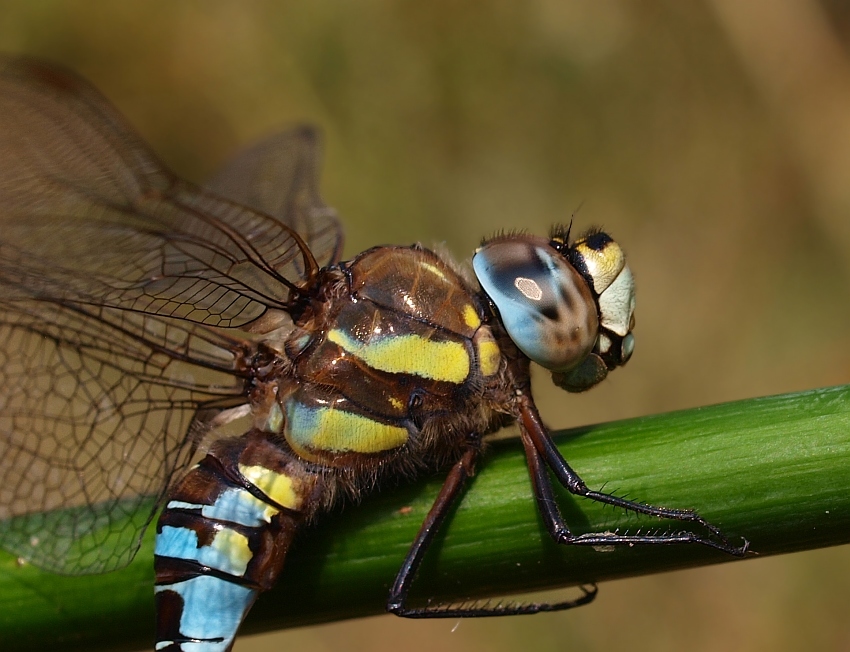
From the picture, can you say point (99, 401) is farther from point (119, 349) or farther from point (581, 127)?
point (581, 127)

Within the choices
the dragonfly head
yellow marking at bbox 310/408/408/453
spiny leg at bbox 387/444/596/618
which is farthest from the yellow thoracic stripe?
the dragonfly head

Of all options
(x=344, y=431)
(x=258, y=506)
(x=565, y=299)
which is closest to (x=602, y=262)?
(x=565, y=299)

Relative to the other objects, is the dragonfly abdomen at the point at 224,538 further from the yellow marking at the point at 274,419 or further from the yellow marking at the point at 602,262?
the yellow marking at the point at 602,262

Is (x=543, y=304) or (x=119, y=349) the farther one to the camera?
(x=119, y=349)

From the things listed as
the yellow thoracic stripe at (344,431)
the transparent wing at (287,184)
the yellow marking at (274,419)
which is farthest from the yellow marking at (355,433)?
the transparent wing at (287,184)

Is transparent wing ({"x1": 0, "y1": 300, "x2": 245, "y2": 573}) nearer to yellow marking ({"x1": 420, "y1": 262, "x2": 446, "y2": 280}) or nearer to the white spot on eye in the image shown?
yellow marking ({"x1": 420, "y1": 262, "x2": 446, "y2": 280})
